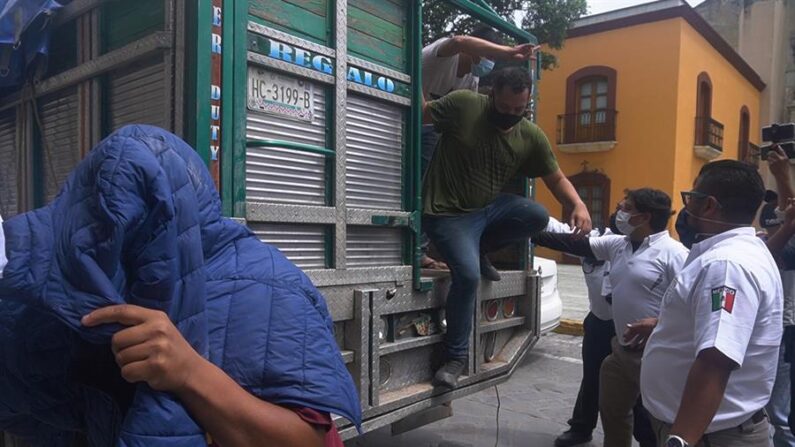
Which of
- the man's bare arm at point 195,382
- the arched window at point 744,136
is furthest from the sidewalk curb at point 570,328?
the arched window at point 744,136

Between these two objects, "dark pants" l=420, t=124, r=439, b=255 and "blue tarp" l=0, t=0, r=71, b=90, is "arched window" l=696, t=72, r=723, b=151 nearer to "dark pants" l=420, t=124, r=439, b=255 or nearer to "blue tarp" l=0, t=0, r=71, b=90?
"dark pants" l=420, t=124, r=439, b=255

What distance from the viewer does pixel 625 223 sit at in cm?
420

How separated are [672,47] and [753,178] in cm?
1568

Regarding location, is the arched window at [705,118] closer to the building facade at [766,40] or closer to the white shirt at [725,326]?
the building facade at [766,40]

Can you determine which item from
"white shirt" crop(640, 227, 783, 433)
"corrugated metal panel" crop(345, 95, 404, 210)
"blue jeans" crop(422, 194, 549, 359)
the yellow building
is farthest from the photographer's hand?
the yellow building

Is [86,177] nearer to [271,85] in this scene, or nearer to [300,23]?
[271,85]

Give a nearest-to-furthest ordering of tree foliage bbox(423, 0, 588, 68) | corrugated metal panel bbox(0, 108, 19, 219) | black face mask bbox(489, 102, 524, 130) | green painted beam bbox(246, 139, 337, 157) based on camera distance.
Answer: green painted beam bbox(246, 139, 337, 157) → corrugated metal panel bbox(0, 108, 19, 219) → black face mask bbox(489, 102, 524, 130) → tree foliage bbox(423, 0, 588, 68)

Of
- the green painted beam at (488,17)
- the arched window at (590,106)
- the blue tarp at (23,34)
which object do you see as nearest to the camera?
the blue tarp at (23,34)

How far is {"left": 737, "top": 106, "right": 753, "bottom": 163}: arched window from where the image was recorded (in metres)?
22.0

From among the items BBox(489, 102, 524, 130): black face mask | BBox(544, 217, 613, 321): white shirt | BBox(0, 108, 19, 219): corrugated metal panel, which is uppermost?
BBox(489, 102, 524, 130): black face mask

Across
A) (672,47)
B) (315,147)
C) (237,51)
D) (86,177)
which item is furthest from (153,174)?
(672,47)

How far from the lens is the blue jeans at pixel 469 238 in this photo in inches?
130

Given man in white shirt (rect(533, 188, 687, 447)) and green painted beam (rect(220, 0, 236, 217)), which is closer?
green painted beam (rect(220, 0, 236, 217))

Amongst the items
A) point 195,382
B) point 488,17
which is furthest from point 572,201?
point 195,382
